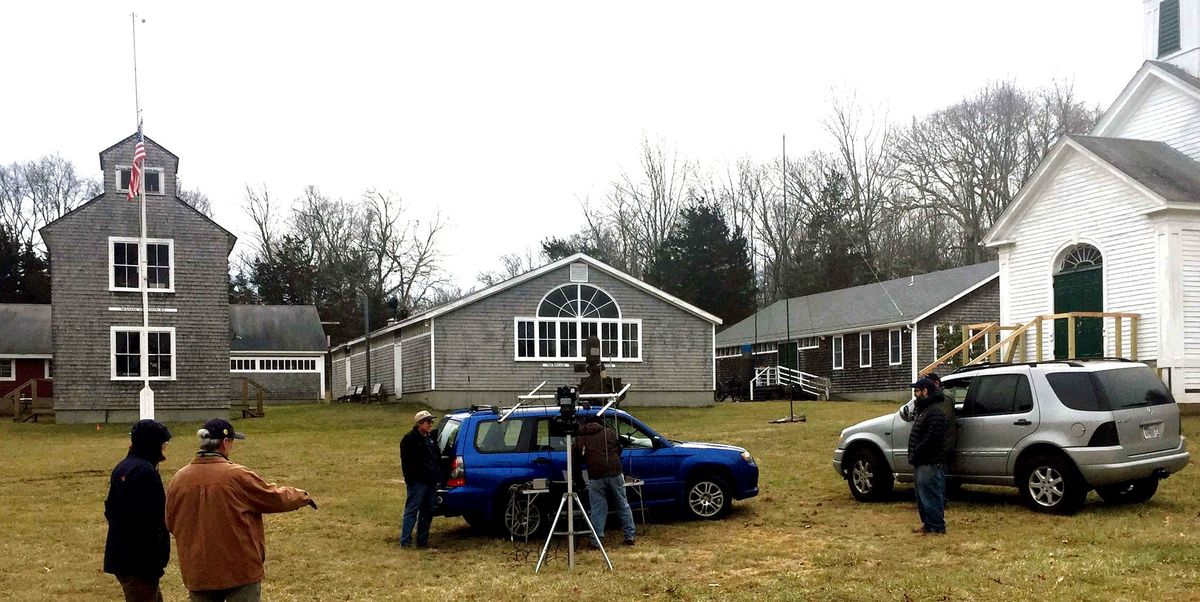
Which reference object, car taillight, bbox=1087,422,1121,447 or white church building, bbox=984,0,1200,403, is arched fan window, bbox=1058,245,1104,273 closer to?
white church building, bbox=984,0,1200,403

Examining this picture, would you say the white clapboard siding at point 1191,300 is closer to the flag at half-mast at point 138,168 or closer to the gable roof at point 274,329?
the flag at half-mast at point 138,168

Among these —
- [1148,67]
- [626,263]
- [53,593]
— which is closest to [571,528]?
[53,593]

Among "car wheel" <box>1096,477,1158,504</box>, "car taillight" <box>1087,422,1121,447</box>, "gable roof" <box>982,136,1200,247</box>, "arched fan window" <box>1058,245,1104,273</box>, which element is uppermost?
"gable roof" <box>982,136,1200,247</box>

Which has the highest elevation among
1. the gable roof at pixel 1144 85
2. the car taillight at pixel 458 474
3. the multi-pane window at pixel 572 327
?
the gable roof at pixel 1144 85

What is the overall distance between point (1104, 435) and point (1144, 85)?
16.2 m

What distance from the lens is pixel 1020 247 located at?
80.3ft

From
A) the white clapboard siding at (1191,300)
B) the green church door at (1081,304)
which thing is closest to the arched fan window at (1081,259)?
the green church door at (1081,304)

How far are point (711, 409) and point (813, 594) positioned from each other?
84.0 feet

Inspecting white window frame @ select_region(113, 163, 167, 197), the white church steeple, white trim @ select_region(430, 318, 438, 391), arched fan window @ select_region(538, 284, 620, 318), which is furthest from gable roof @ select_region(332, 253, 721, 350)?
the white church steeple

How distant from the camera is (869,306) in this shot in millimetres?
41125

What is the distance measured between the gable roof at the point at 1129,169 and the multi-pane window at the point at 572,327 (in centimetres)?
1304

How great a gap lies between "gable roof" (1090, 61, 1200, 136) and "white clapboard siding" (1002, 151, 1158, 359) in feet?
9.32

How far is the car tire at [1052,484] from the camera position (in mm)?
11445

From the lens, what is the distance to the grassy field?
864cm
